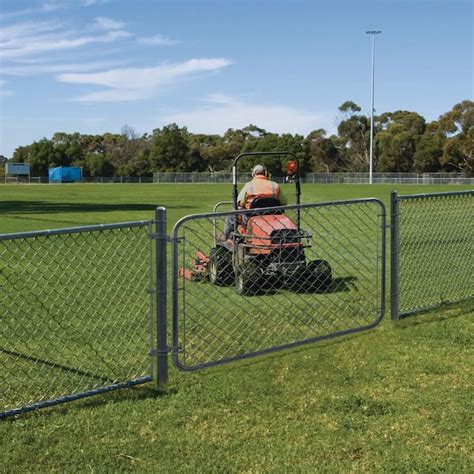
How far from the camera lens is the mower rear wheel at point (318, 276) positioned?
773 cm

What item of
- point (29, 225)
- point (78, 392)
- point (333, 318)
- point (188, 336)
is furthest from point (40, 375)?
point (29, 225)

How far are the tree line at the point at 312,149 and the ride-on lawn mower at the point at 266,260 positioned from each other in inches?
2773

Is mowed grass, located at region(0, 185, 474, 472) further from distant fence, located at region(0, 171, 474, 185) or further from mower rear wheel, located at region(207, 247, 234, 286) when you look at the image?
distant fence, located at region(0, 171, 474, 185)

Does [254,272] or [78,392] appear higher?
[254,272]

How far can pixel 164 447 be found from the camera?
3.87 m

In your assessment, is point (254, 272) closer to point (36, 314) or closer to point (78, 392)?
point (36, 314)

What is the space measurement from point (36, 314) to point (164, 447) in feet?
11.4

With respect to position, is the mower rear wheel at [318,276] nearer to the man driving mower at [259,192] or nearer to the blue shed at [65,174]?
the man driving mower at [259,192]

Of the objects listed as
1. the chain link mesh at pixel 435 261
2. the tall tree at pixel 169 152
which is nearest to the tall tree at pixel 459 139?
the tall tree at pixel 169 152

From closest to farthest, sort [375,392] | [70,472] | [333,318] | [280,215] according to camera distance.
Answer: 1. [70,472]
2. [375,392]
3. [333,318]
4. [280,215]

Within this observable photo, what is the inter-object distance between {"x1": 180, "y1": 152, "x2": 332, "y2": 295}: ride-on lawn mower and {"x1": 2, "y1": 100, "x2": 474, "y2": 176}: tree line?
231ft

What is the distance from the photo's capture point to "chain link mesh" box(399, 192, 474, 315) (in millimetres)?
7426

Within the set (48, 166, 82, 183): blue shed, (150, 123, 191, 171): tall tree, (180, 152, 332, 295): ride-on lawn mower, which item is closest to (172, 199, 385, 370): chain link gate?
(180, 152, 332, 295): ride-on lawn mower

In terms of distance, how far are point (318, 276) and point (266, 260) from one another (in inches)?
24.3
